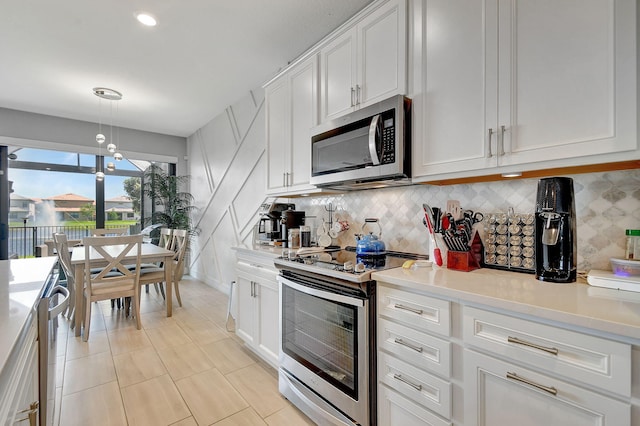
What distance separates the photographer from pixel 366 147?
1.74 m

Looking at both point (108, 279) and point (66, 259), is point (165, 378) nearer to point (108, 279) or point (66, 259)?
point (108, 279)

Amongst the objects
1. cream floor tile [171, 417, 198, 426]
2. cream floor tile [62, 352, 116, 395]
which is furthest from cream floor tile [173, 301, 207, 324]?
cream floor tile [171, 417, 198, 426]

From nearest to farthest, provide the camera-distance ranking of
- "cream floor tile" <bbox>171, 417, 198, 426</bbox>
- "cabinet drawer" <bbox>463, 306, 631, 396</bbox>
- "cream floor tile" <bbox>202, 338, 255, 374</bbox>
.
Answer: "cabinet drawer" <bbox>463, 306, 631, 396</bbox> < "cream floor tile" <bbox>171, 417, 198, 426</bbox> < "cream floor tile" <bbox>202, 338, 255, 374</bbox>

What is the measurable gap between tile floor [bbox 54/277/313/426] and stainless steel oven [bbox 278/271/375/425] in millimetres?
215

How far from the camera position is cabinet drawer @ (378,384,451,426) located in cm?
121

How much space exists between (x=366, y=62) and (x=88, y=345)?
3388 millimetres

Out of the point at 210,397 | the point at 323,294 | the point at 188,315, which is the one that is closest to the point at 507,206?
the point at 323,294

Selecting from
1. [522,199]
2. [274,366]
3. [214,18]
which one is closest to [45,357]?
[274,366]

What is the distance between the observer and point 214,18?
2.29 metres

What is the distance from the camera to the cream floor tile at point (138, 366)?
7.03 ft

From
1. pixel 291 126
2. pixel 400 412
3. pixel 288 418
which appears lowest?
pixel 288 418

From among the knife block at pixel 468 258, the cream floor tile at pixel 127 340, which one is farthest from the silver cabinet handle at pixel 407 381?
the cream floor tile at pixel 127 340

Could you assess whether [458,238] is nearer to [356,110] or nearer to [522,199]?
[522,199]

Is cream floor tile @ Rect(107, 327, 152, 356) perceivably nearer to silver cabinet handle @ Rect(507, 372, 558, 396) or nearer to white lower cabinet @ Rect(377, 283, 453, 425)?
white lower cabinet @ Rect(377, 283, 453, 425)
